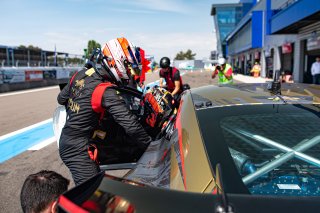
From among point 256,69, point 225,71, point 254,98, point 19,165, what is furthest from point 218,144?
point 256,69

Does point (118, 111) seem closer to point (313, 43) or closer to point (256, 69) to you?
point (313, 43)

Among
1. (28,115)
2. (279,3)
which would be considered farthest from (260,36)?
(28,115)

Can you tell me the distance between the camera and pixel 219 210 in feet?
3.74

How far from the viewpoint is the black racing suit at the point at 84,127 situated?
251 cm

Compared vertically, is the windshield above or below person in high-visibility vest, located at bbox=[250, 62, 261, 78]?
below

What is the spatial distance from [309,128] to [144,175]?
1.07 metres

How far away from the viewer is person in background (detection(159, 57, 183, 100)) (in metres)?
7.58

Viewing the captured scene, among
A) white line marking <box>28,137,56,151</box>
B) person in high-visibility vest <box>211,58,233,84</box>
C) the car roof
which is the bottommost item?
white line marking <box>28,137,56,151</box>

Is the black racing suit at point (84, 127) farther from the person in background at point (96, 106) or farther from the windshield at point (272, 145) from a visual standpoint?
the windshield at point (272, 145)

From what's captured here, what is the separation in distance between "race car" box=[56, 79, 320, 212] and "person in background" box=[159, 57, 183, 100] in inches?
194

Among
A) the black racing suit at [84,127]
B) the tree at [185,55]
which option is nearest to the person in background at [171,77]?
the black racing suit at [84,127]

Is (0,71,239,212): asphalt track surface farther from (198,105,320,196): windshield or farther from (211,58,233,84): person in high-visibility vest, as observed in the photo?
(211,58,233,84): person in high-visibility vest

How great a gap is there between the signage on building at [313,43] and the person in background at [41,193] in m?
22.8

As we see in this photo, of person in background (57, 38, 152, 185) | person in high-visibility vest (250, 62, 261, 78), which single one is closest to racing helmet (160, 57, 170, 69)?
person in background (57, 38, 152, 185)
